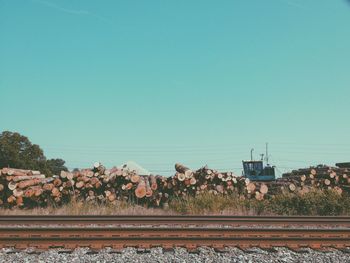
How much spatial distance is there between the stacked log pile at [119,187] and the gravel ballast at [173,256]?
7.79 metres

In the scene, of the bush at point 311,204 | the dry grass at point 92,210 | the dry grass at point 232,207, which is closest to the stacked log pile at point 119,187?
the dry grass at point 92,210

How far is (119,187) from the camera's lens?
1503 cm

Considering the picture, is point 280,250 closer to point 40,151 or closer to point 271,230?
point 271,230

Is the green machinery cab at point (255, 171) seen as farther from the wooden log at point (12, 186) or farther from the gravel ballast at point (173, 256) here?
the gravel ballast at point (173, 256)

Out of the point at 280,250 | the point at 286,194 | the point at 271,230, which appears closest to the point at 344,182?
the point at 286,194

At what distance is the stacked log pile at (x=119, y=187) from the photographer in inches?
570

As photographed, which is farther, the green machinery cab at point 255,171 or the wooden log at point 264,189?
the green machinery cab at point 255,171

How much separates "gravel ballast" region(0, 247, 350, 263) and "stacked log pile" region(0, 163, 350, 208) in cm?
779

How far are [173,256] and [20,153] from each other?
159ft

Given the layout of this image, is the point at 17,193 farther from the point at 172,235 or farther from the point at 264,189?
the point at 264,189

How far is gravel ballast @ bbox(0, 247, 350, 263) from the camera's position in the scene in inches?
231

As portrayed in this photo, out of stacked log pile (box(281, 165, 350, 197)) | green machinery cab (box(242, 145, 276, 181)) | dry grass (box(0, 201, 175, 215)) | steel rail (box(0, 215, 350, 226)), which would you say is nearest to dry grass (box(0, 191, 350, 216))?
dry grass (box(0, 201, 175, 215))

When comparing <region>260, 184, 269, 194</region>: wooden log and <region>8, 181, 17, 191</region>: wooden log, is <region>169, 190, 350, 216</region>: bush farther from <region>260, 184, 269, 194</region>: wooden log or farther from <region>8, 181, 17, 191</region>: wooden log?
<region>8, 181, 17, 191</region>: wooden log

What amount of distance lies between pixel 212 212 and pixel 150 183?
12.4ft
